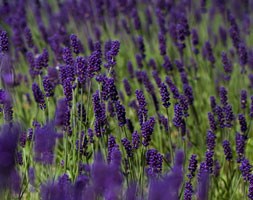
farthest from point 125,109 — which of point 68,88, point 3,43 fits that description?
point 3,43

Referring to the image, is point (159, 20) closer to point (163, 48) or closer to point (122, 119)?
point (163, 48)

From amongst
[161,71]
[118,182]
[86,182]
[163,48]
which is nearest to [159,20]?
[161,71]

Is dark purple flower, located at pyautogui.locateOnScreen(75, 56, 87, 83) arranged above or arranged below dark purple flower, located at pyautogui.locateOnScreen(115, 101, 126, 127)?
above

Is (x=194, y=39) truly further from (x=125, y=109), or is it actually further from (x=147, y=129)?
(x=147, y=129)

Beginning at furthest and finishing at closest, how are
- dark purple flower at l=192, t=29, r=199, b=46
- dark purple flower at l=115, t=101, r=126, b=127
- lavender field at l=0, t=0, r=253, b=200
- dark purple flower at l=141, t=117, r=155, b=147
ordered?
1. dark purple flower at l=192, t=29, r=199, b=46
2. dark purple flower at l=115, t=101, r=126, b=127
3. dark purple flower at l=141, t=117, r=155, b=147
4. lavender field at l=0, t=0, r=253, b=200

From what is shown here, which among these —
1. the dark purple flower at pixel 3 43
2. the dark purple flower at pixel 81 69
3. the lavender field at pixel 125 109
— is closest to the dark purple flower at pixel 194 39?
the lavender field at pixel 125 109

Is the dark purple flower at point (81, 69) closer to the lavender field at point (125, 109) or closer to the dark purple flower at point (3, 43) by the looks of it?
the lavender field at point (125, 109)

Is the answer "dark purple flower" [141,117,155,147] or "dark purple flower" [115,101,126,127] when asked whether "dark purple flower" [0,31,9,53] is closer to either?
"dark purple flower" [115,101,126,127]

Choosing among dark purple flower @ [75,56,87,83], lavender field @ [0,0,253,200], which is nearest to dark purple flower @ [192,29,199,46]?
lavender field @ [0,0,253,200]
